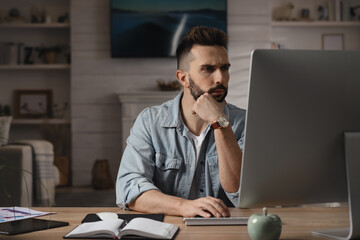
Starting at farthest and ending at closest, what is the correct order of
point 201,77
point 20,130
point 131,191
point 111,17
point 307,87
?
point 20,130
point 111,17
point 201,77
point 131,191
point 307,87

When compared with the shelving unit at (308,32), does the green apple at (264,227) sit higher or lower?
lower

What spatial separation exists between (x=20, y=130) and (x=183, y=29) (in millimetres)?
2370

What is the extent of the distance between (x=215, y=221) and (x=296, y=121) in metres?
0.39

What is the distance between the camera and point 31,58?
607cm

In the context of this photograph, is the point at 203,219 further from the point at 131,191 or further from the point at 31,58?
the point at 31,58

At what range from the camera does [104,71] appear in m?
5.83

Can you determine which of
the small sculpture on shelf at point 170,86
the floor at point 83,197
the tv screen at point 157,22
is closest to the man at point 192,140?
the floor at point 83,197

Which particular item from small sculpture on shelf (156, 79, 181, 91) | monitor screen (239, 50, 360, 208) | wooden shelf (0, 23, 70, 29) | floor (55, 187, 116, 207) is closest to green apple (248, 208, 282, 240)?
monitor screen (239, 50, 360, 208)

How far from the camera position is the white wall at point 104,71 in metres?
5.81

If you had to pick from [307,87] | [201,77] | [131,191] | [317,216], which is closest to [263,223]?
[307,87]

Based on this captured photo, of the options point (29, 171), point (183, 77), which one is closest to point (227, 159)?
point (183, 77)

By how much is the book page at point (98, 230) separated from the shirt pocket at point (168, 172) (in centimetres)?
58

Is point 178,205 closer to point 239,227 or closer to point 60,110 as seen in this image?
point 239,227

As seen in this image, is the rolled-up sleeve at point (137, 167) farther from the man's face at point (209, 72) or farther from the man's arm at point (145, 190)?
the man's face at point (209, 72)
